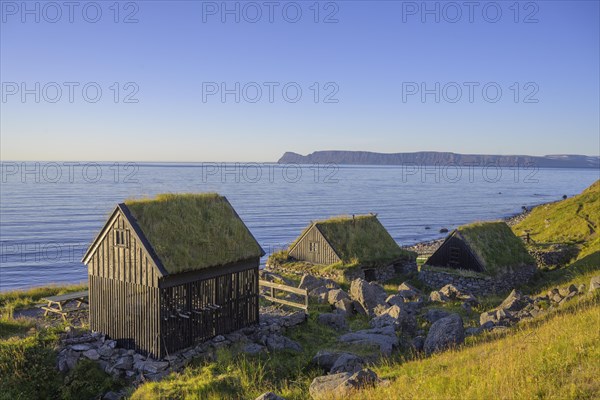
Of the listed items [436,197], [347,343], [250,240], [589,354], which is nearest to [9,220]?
[250,240]

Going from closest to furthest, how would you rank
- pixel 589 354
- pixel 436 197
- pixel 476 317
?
pixel 589 354 < pixel 476 317 < pixel 436 197

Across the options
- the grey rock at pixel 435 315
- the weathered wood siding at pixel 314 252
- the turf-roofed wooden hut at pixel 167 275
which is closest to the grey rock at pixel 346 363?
the turf-roofed wooden hut at pixel 167 275

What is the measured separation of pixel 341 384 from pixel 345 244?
2673cm

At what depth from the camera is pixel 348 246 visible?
37.0 m

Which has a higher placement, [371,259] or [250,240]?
[250,240]

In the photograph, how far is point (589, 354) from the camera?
10094 mm

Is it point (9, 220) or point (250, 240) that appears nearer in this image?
point (250, 240)

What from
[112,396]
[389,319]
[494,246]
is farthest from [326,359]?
[494,246]

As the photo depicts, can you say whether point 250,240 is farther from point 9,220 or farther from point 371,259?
point 9,220

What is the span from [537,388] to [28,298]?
27867 mm

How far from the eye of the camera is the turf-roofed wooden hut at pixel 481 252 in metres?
33.6

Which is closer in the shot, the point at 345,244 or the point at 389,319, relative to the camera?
the point at 389,319

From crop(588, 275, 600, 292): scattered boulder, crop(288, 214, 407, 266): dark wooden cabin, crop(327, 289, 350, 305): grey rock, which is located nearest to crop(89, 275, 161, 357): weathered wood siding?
crop(327, 289, 350, 305): grey rock

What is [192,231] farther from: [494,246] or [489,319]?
[494,246]
